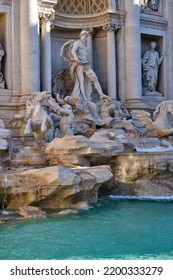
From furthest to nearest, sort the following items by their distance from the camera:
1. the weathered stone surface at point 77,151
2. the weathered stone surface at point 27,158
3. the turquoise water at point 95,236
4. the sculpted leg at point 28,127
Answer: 1. the sculpted leg at point 28,127
2. the weathered stone surface at point 27,158
3. the weathered stone surface at point 77,151
4. the turquoise water at point 95,236

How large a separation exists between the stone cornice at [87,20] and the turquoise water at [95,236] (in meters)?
10.1

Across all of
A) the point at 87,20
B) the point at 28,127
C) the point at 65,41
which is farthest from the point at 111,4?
the point at 28,127

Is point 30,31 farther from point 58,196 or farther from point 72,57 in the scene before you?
point 58,196

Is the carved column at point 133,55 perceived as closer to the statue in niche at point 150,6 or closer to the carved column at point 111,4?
the carved column at point 111,4

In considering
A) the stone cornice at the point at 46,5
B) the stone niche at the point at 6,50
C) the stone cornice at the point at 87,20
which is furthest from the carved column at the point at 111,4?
the stone niche at the point at 6,50

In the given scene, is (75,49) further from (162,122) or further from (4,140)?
(4,140)

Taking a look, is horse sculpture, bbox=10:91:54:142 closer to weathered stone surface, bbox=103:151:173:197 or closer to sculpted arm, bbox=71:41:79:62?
weathered stone surface, bbox=103:151:173:197

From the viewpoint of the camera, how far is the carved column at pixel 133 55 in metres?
18.6

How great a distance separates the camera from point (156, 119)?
1620 centimetres

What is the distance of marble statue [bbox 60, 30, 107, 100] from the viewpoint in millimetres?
17000

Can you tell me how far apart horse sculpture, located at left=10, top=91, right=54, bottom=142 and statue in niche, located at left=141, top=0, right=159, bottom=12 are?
25.0 ft

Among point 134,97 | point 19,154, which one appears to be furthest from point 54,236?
point 134,97

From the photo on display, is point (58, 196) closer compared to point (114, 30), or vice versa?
point (58, 196)
